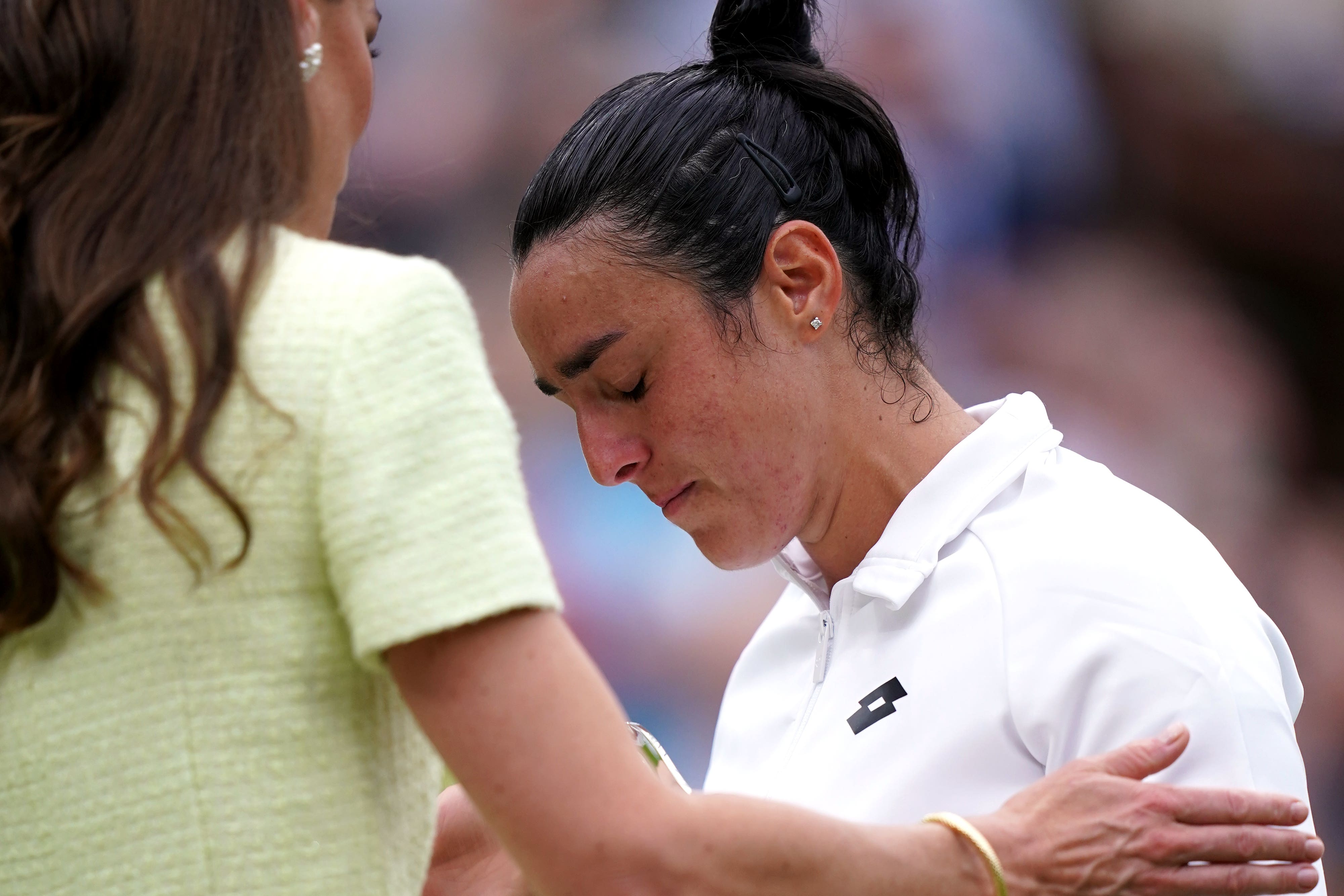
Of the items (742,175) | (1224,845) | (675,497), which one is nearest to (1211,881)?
(1224,845)

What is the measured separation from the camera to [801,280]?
175 centimetres

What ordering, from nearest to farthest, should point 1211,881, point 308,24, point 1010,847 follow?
point 308,24 < point 1010,847 < point 1211,881

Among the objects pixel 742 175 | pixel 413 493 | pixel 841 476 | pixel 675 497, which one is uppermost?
pixel 742 175

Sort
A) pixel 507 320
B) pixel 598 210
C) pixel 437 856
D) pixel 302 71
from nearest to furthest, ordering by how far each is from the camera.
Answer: pixel 302 71
pixel 437 856
pixel 598 210
pixel 507 320

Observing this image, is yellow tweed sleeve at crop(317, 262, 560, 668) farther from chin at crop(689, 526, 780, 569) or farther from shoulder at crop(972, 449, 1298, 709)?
chin at crop(689, 526, 780, 569)

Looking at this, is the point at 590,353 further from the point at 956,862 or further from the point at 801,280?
the point at 956,862

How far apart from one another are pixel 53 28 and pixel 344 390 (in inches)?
13.3

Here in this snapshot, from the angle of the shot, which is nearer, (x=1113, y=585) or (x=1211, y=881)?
(x=1211, y=881)

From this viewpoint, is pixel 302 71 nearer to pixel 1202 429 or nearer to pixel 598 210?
pixel 598 210

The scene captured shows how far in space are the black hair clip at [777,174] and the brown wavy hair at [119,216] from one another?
93cm

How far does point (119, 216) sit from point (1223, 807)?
1.10 meters

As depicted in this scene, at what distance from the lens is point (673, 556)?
11.7ft

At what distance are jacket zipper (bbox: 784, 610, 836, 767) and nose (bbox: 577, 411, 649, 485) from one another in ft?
1.07

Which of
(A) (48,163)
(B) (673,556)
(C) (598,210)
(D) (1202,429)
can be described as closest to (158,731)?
(A) (48,163)
